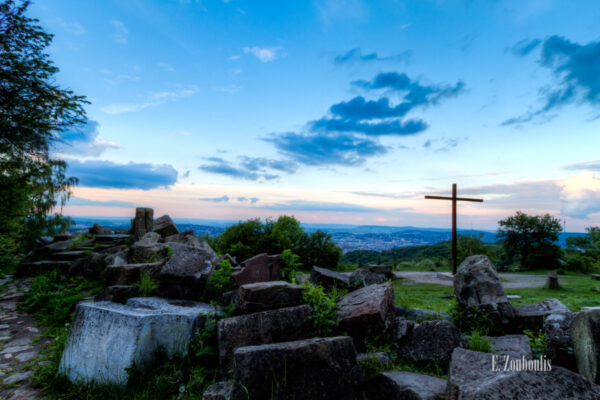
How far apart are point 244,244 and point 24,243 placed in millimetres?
15325

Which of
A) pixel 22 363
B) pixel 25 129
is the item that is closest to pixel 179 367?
pixel 22 363

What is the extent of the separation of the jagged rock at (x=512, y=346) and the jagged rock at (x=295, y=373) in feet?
7.07

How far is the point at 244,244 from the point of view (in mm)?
16203

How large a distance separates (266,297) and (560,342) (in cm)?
350

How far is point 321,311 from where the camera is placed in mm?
4297

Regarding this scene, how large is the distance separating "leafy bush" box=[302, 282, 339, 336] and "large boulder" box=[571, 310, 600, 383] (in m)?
2.56

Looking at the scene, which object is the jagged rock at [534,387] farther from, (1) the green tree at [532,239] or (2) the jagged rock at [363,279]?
(1) the green tree at [532,239]

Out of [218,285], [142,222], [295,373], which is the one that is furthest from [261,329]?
[142,222]

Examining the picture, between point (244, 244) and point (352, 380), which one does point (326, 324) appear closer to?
point (352, 380)

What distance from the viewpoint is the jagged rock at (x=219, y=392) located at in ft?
9.94

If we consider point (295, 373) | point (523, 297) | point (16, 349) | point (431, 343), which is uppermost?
point (295, 373)

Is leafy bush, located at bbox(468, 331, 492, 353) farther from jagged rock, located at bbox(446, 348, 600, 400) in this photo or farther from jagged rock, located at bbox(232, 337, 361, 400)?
jagged rock, located at bbox(232, 337, 361, 400)

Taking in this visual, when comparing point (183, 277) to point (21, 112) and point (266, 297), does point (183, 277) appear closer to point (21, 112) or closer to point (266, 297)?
point (266, 297)

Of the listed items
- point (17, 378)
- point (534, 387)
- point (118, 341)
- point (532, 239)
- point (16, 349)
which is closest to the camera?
point (534, 387)
